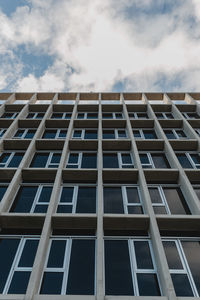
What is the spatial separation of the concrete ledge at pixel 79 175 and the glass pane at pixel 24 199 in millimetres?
1767

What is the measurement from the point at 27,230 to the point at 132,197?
5162 millimetres

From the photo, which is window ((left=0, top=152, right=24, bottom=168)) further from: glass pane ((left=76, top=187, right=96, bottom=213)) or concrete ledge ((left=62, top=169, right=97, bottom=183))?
glass pane ((left=76, top=187, right=96, bottom=213))

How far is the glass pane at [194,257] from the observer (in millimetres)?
7660

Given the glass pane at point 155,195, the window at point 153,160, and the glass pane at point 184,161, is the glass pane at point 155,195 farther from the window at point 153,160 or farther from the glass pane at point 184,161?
the glass pane at point 184,161

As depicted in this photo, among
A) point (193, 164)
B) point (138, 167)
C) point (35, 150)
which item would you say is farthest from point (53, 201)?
point (193, 164)

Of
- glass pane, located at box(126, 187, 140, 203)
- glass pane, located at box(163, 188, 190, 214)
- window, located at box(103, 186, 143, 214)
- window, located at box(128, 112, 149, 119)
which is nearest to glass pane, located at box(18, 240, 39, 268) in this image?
window, located at box(103, 186, 143, 214)

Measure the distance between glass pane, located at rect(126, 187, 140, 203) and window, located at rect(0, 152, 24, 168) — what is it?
710cm

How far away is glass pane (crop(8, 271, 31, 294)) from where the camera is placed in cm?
708

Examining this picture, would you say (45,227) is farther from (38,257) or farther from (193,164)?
(193,164)

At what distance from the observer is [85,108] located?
19.7 metres

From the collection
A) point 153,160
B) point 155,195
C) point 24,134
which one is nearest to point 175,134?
point 153,160

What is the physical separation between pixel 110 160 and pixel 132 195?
11.2 feet

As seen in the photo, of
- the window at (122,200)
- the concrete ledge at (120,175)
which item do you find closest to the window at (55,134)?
the concrete ledge at (120,175)

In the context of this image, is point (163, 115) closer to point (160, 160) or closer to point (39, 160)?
point (160, 160)
